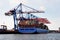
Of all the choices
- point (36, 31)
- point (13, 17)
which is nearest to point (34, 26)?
A: point (36, 31)

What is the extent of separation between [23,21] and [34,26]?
8370mm

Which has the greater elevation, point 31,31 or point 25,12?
point 25,12

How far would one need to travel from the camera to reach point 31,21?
184125 millimetres

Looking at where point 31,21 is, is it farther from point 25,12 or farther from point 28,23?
point 25,12

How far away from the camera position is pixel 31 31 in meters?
176

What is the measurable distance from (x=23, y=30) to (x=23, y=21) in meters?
6.00

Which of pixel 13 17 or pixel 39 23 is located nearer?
pixel 13 17

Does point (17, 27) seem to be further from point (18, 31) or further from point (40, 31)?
point (40, 31)

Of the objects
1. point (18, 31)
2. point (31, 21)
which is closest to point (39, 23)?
point (31, 21)

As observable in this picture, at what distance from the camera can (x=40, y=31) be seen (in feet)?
598

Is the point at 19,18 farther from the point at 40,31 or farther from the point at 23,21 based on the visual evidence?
the point at 40,31

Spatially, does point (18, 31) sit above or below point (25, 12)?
below

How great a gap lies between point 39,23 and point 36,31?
1143 centimetres

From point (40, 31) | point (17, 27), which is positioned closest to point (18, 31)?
point (17, 27)
